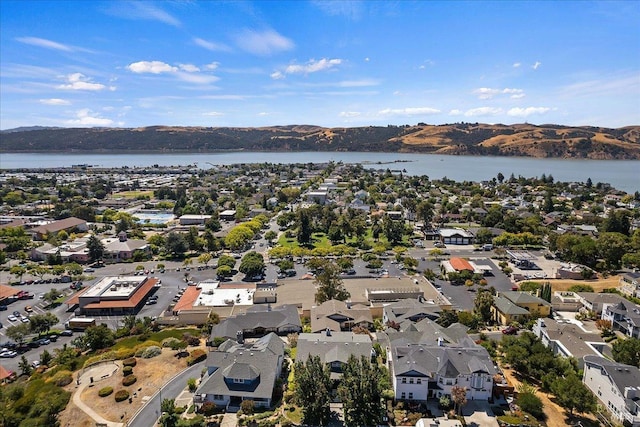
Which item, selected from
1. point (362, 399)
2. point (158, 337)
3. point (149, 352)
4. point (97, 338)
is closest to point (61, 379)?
point (149, 352)

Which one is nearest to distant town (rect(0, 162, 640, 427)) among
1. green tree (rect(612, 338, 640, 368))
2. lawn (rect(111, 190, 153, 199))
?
green tree (rect(612, 338, 640, 368))

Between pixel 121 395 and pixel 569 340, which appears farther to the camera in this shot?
pixel 569 340

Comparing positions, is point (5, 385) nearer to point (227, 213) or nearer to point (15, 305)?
point (15, 305)

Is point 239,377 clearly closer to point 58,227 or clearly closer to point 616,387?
point 616,387

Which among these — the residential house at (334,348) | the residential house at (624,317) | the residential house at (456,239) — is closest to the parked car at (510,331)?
the residential house at (624,317)

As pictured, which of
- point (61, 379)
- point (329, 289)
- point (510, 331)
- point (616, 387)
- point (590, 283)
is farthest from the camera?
point (590, 283)
